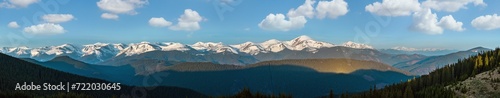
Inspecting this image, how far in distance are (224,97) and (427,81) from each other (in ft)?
250

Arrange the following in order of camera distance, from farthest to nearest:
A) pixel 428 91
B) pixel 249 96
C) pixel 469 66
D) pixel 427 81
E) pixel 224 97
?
pixel 469 66, pixel 427 81, pixel 224 97, pixel 428 91, pixel 249 96

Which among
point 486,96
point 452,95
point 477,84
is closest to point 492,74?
point 477,84

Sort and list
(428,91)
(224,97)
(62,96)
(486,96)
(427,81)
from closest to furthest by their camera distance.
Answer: (486,96) < (428,91) < (224,97) < (62,96) < (427,81)

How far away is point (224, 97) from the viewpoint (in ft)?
382

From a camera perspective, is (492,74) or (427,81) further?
(427,81)

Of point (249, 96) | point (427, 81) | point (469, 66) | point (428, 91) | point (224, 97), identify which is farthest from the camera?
point (469, 66)

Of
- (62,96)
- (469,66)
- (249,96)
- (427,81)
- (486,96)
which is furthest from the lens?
(469,66)

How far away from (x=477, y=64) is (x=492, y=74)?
34.0 m

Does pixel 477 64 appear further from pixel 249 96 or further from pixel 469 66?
pixel 249 96

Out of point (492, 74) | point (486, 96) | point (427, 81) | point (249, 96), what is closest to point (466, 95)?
point (486, 96)

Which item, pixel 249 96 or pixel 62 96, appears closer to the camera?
pixel 249 96

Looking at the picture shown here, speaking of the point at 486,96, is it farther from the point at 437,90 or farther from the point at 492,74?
the point at 492,74

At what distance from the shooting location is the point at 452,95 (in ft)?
319

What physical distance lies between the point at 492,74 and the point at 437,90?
27029 millimetres
